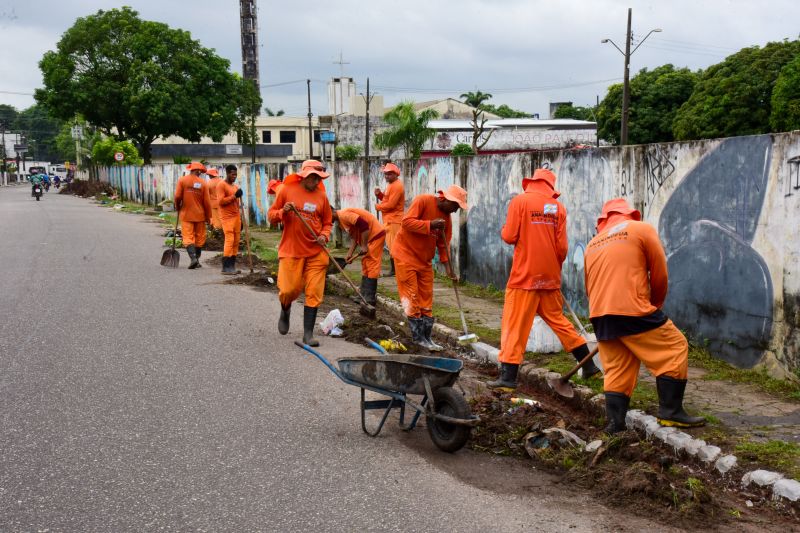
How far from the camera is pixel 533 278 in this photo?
673cm

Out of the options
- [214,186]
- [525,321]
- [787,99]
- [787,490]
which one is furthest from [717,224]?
[787,99]

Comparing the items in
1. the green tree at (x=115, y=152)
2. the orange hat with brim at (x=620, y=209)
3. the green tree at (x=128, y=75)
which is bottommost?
the orange hat with brim at (x=620, y=209)

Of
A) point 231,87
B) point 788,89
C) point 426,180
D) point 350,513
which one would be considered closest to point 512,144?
point 231,87

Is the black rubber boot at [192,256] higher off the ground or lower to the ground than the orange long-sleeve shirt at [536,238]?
lower

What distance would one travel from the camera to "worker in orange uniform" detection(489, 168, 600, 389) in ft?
22.1

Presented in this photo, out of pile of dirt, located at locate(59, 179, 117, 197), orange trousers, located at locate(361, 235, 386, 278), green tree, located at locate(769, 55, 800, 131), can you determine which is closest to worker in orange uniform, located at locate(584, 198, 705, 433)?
orange trousers, located at locate(361, 235, 386, 278)

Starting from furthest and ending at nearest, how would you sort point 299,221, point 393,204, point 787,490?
point 393,204 < point 299,221 < point 787,490

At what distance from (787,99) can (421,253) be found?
33281 millimetres

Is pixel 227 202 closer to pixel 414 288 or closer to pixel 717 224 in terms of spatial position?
pixel 414 288

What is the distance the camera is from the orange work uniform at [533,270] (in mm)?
6742

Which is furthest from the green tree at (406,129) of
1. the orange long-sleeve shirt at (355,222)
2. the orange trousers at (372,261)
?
the orange long-sleeve shirt at (355,222)

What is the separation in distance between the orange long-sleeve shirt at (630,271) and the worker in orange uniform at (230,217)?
9.67 m

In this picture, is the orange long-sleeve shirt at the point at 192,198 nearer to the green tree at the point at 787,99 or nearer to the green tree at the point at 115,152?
the green tree at the point at 787,99

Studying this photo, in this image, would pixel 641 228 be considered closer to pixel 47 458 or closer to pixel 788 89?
pixel 47 458
